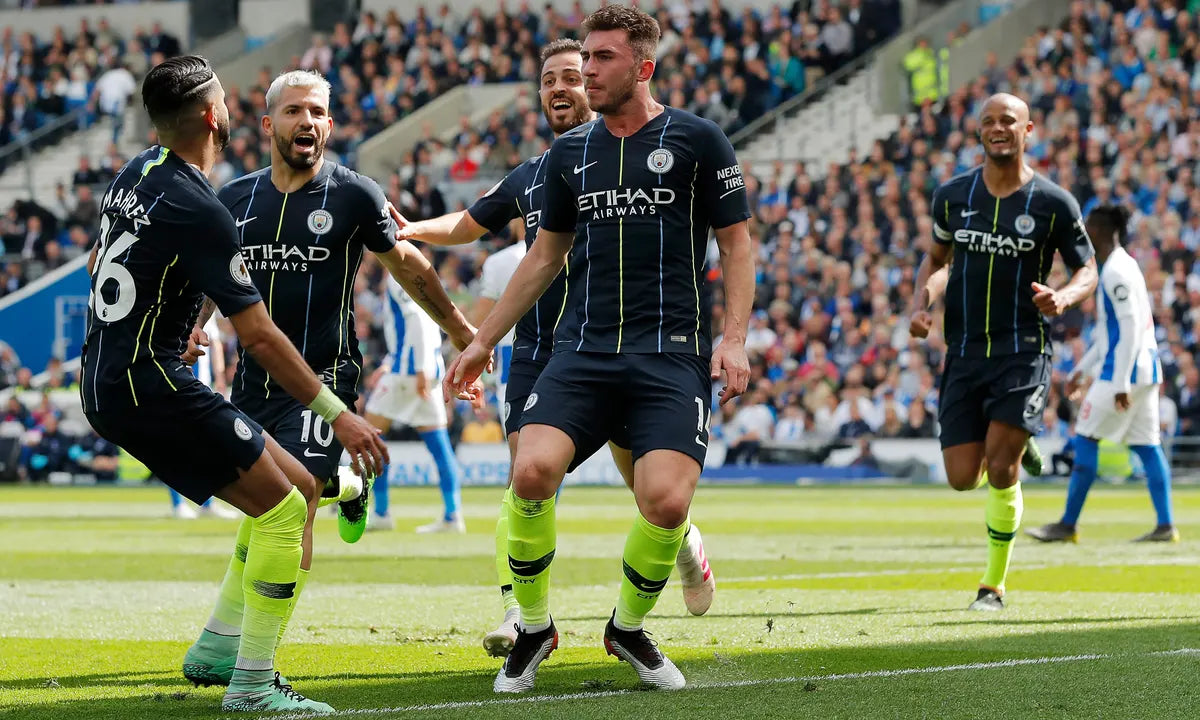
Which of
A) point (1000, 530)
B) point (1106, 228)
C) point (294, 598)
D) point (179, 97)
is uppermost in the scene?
point (179, 97)

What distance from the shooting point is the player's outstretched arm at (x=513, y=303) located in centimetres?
632

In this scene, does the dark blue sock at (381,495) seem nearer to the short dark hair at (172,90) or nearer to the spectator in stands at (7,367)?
the short dark hair at (172,90)

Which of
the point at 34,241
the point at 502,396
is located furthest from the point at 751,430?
the point at 34,241

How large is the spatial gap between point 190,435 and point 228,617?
1257mm

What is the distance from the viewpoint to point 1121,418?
14125 mm

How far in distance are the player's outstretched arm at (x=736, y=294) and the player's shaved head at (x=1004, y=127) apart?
319 cm

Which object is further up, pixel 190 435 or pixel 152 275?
pixel 152 275

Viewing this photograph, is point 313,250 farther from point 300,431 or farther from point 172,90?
point 172,90

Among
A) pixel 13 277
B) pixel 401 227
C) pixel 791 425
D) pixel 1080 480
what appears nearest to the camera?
pixel 401 227

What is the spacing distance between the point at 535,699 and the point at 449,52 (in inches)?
1293

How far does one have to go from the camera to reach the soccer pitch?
5.82 metres

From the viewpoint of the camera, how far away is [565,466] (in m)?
6.14

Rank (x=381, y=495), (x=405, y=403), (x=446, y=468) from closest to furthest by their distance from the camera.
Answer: (x=446, y=468), (x=381, y=495), (x=405, y=403)

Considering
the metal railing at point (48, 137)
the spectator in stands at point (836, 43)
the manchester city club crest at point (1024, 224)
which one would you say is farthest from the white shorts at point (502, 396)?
the metal railing at point (48, 137)
